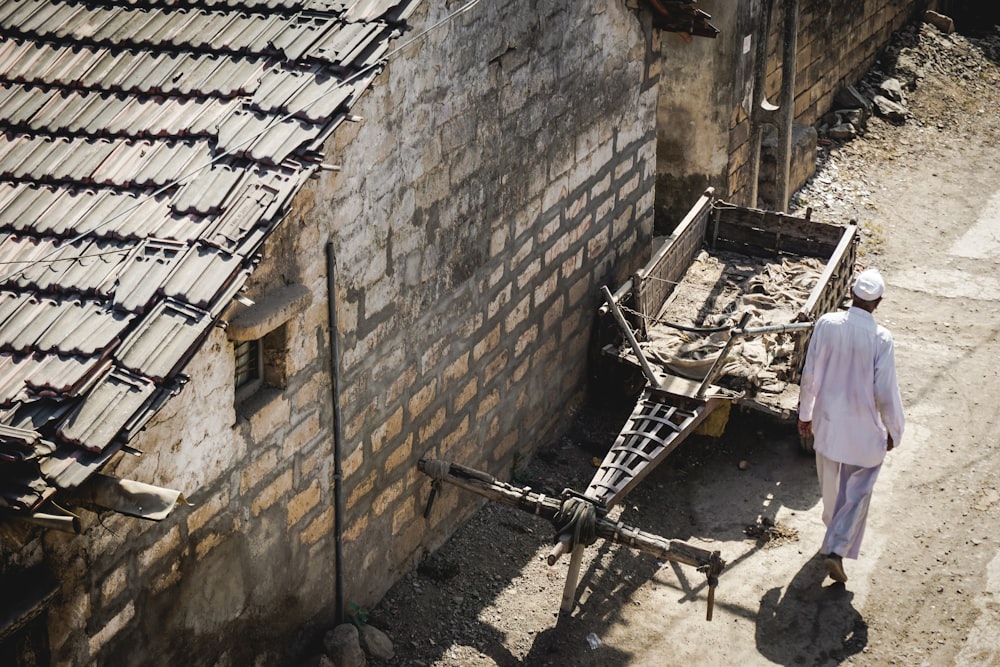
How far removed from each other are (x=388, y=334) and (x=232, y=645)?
1804 mm

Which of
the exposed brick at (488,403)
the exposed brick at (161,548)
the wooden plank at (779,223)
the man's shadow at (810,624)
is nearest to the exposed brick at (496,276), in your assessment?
the exposed brick at (488,403)

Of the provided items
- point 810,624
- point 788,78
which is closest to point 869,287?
point 810,624

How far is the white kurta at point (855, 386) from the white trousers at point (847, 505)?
0.12 m

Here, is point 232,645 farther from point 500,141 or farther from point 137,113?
point 500,141

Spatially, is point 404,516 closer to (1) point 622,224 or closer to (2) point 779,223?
(1) point 622,224

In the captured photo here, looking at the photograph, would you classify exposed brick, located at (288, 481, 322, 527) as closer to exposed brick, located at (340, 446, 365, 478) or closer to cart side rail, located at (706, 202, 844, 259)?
exposed brick, located at (340, 446, 365, 478)

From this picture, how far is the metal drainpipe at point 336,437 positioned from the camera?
19.8ft

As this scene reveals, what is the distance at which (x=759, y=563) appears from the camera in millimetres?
7812

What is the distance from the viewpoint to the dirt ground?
23.2ft

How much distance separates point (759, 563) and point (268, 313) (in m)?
3.87

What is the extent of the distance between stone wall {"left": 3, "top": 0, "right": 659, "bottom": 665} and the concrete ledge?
0.16ft

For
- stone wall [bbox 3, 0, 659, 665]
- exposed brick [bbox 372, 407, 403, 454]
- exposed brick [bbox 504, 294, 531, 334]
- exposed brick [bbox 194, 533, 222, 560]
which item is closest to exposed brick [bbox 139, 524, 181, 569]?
stone wall [bbox 3, 0, 659, 665]

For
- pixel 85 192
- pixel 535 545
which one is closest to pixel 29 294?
pixel 85 192

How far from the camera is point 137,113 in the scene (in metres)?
5.59
